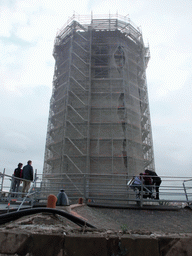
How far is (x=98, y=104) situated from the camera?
58.3 ft

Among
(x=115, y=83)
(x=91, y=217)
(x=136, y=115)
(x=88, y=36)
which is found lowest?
(x=91, y=217)

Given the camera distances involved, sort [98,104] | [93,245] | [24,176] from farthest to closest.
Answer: [98,104]
[24,176]
[93,245]

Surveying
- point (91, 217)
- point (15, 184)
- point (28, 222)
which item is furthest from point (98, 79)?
point (28, 222)

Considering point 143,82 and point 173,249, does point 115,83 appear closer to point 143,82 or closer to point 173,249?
point 143,82

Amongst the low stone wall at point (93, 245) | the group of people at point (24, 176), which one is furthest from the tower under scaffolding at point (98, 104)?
the low stone wall at point (93, 245)

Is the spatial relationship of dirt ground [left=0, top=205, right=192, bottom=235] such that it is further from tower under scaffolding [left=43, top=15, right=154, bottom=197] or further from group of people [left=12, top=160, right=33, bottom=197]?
tower under scaffolding [left=43, top=15, right=154, bottom=197]

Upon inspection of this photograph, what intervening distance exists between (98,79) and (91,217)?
14610mm

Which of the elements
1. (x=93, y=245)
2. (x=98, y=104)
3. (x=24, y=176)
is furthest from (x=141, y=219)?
(x=98, y=104)

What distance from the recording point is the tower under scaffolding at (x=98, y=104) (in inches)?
614

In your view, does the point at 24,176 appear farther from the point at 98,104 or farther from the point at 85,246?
the point at 98,104

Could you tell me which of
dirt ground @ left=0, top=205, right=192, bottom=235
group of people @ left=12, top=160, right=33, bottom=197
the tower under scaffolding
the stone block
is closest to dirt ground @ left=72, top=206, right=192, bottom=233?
dirt ground @ left=0, top=205, right=192, bottom=235

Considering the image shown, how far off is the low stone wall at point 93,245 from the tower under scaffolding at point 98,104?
459 inches

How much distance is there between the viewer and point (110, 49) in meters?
19.8

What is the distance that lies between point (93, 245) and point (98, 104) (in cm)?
1598
